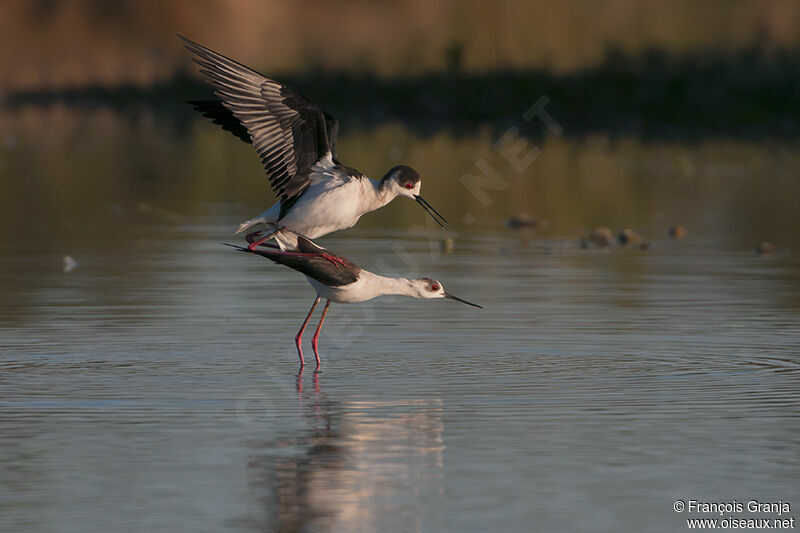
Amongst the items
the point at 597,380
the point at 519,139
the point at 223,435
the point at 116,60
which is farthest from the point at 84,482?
the point at 116,60

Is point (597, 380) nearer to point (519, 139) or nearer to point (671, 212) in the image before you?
point (671, 212)

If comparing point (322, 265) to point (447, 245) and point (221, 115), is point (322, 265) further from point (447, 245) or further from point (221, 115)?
point (447, 245)

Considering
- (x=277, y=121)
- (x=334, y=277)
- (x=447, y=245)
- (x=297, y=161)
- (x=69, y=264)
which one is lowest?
(x=334, y=277)

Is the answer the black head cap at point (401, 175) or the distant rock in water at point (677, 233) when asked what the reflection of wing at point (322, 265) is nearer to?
the black head cap at point (401, 175)

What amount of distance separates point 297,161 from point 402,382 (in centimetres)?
185

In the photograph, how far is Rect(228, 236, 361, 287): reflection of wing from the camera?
12242mm

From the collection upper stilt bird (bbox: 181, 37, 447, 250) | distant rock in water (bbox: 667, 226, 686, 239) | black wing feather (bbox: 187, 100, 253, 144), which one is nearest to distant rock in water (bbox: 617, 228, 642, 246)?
distant rock in water (bbox: 667, 226, 686, 239)

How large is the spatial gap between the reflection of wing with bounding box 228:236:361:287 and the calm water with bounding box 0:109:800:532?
57 centimetres

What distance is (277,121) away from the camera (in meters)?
12.3

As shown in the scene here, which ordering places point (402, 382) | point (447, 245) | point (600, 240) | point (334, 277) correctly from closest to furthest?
point (402, 382) < point (334, 277) < point (447, 245) < point (600, 240)

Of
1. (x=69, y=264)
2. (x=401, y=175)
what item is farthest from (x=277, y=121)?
(x=69, y=264)

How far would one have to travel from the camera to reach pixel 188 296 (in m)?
15.8

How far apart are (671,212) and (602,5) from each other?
3079cm

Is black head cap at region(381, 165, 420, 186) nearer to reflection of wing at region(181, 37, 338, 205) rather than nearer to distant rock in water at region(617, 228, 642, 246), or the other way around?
reflection of wing at region(181, 37, 338, 205)
